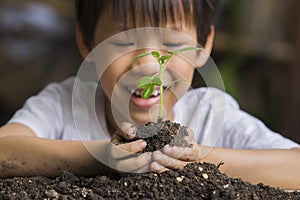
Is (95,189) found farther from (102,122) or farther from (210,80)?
(210,80)

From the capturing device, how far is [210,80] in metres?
1.58

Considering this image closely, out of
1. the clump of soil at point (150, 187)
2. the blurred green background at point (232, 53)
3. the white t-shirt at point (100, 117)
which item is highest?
the clump of soil at point (150, 187)

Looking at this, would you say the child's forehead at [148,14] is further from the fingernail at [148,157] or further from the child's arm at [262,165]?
the fingernail at [148,157]

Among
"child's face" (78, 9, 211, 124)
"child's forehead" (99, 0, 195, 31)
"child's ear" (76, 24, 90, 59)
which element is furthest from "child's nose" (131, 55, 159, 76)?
"child's ear" (76, 24, 90, 59)

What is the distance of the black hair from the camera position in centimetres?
125

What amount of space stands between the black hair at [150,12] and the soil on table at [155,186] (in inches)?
18.0

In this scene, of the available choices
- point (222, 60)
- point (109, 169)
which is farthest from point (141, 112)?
point (222, 60)

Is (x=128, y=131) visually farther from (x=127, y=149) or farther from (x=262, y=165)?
(x=262, y=165)

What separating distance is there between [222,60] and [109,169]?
7.36 ft

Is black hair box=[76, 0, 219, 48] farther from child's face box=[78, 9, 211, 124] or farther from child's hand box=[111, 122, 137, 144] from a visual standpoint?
child's hand box=[111, 122, 137, 144]

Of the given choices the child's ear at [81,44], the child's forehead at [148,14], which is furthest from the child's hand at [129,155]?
the child's ear at [81,44]

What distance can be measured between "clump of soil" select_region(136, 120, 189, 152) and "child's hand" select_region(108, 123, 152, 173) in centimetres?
1

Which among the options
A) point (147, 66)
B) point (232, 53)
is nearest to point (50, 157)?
point (147, 66)

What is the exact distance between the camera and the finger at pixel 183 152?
2.63ft
